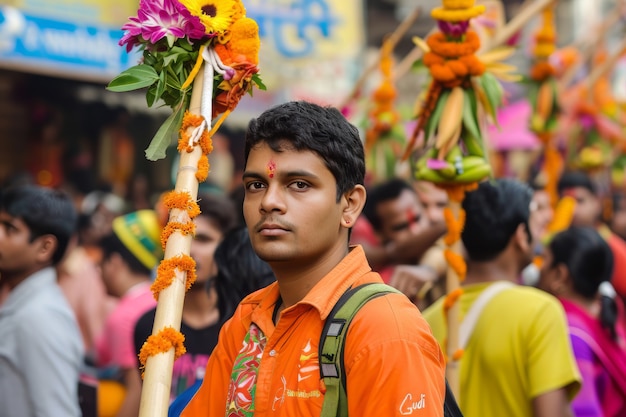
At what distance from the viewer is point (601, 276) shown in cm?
523

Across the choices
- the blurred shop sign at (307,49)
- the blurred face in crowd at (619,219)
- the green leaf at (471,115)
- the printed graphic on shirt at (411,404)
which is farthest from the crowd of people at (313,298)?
the blurred shop sign at (307,49)

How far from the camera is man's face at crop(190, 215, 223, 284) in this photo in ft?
15.3

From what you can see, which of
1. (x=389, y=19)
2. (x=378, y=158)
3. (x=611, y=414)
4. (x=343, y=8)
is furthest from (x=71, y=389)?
(x=389, y=19)

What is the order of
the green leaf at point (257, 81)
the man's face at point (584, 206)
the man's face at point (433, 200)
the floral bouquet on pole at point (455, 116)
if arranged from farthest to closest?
the man's face at point (584, 206), the man's face at point (433, 200), the floral bouquet on pole at point (455, 116), the green leaf at point (257, 81)

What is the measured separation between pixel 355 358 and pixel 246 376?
40 centimetres

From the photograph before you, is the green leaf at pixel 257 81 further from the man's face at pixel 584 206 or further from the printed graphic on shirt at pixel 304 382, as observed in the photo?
the man's face at pixel 584 206

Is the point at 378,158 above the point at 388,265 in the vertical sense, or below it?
above

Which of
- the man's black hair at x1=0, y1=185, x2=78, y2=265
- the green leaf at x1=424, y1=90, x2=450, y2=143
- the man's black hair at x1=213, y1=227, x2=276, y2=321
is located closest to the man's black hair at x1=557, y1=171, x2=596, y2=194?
the green leaf at x1=424, y1=90, x2=450, y2=143

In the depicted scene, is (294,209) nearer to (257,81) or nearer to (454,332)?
(257,81)

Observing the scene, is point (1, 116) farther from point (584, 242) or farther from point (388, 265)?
point (584, 242)

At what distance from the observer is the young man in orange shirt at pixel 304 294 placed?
230 cm

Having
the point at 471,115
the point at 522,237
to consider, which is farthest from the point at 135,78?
the point at 522,237

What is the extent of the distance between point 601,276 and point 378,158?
7.52 ft

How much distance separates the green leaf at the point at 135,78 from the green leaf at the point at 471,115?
1.76 m
